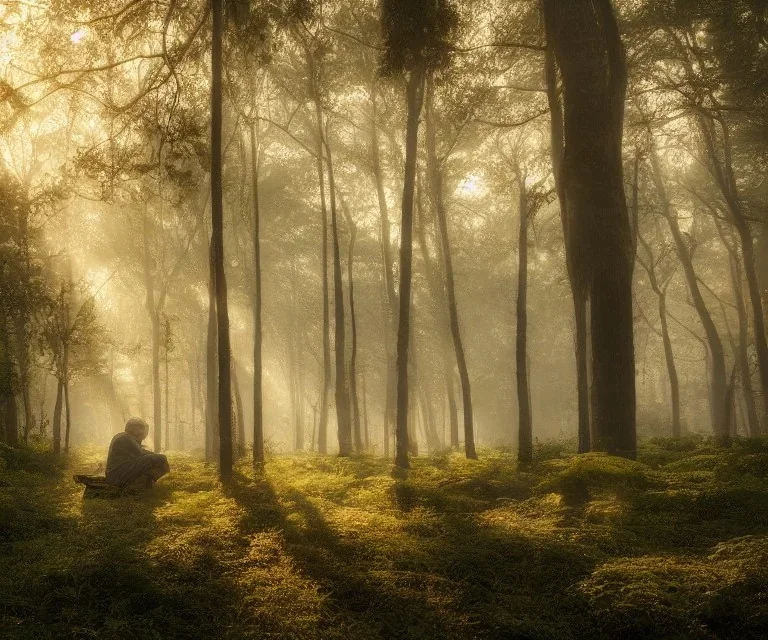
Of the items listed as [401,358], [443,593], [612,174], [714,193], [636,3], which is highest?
[636,3]

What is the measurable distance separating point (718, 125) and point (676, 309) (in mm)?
35185

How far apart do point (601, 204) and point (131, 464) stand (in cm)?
888

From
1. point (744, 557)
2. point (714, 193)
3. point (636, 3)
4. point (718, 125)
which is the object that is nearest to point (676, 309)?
point (714, 193)

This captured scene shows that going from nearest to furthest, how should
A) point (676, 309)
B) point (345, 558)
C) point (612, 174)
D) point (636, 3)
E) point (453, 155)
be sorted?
point (345, 558)
point (612, 174)
point (636, 3)
point (453, 155)
point (676, 309)

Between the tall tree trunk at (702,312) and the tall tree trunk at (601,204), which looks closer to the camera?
the tall tree trunk at (601,204)

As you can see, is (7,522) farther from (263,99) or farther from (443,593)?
(263,99)

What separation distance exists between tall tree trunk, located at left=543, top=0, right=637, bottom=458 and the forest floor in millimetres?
1557

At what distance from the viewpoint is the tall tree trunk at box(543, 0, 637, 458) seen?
34.3 feet

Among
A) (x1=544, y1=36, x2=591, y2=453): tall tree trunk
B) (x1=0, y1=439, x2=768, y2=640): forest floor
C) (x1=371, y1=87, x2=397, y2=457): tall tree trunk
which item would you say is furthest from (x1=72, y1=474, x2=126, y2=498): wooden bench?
(x1=371, y1=87, x2=397, y2=457): tall tree trunk

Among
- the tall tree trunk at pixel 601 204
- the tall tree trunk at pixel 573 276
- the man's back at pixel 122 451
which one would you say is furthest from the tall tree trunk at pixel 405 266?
the man's back at pixel 122 451

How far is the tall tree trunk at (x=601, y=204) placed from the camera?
1047 cm

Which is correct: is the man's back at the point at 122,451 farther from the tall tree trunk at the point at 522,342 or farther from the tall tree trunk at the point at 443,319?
the tall tree trunk at the point at 443,319

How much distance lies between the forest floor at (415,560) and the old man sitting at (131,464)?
85cm

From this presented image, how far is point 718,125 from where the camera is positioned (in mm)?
21969
